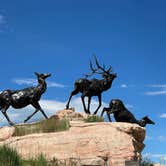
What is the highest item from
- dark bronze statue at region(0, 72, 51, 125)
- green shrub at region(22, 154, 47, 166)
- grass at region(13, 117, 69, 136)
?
dark bronze statue at region(0, 72, 51, 125)

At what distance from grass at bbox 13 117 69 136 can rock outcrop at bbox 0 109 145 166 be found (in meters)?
1.02

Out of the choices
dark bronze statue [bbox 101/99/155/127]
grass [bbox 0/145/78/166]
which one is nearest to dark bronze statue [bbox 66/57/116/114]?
dark bronze statue [bbox 101/99/155/127]

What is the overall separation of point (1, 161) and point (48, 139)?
11.2ft

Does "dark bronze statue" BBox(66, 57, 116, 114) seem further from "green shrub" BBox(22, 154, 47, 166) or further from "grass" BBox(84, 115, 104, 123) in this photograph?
"green shrub" BBox(22, 154, 47, 166)

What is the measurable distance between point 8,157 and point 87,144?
337 centimetres

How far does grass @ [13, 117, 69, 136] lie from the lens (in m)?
21.4

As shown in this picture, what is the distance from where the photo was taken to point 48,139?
779 inches

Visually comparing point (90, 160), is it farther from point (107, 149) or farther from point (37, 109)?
point (37, 109)

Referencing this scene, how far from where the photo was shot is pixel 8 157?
55.3 ft

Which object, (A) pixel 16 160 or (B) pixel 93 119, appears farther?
(B) pixel 93 119

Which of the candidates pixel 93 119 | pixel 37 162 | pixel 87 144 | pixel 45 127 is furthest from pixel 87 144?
pixel 93 119

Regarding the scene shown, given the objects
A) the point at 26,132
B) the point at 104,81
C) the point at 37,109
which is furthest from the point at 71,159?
the point at 104,81

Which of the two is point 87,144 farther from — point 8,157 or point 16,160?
point 8,157

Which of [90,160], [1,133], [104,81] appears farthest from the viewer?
[104,81]
